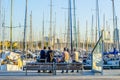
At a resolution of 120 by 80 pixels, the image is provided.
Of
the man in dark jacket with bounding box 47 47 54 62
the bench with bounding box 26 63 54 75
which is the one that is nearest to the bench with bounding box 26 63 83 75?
the bench with bounding box 26 63 54 75

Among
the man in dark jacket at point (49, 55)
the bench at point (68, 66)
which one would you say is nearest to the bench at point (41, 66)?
the bench at point (68, 66)

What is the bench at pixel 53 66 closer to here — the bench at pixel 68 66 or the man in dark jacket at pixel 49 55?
the bench at pixel 68 66

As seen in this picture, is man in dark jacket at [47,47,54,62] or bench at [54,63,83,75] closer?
bench at [54,63,83,75]

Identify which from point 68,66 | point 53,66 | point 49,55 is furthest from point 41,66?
point 68,66

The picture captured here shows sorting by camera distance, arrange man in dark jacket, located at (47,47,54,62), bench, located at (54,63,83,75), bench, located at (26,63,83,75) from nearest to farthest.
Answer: bench, located at (26,63,83,75) → bench, located at (54,63,83,75) → man in dark jacket, located at (47,47,54,62)

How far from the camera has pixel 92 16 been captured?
4206 cm

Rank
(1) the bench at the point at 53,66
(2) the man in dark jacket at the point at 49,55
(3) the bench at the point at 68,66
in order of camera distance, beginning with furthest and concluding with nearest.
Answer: (2) the man in dark jacket at the point at 49,55 < (3) the bench at the point at 68,66 < (1) the bench at the point at 53,66

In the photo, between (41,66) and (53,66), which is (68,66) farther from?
(41,66)

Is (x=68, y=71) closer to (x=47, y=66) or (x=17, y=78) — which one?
(x=47, y=66)

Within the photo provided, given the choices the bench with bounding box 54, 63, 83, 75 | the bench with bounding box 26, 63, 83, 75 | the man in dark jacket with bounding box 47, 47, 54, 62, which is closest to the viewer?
the bench with bounding box 26, 63, 83, 75

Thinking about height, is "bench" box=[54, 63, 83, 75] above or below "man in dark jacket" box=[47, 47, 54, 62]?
below

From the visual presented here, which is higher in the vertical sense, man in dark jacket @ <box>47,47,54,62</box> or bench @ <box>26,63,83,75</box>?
man in dark jacket @ <box>47,47,54,62</box>

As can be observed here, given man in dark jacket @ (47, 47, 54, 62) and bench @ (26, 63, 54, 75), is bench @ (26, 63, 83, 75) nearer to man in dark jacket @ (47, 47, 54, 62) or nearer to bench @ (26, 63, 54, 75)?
bench @ (26, 63, 54, 75)

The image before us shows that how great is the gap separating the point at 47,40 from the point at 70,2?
1479cm
